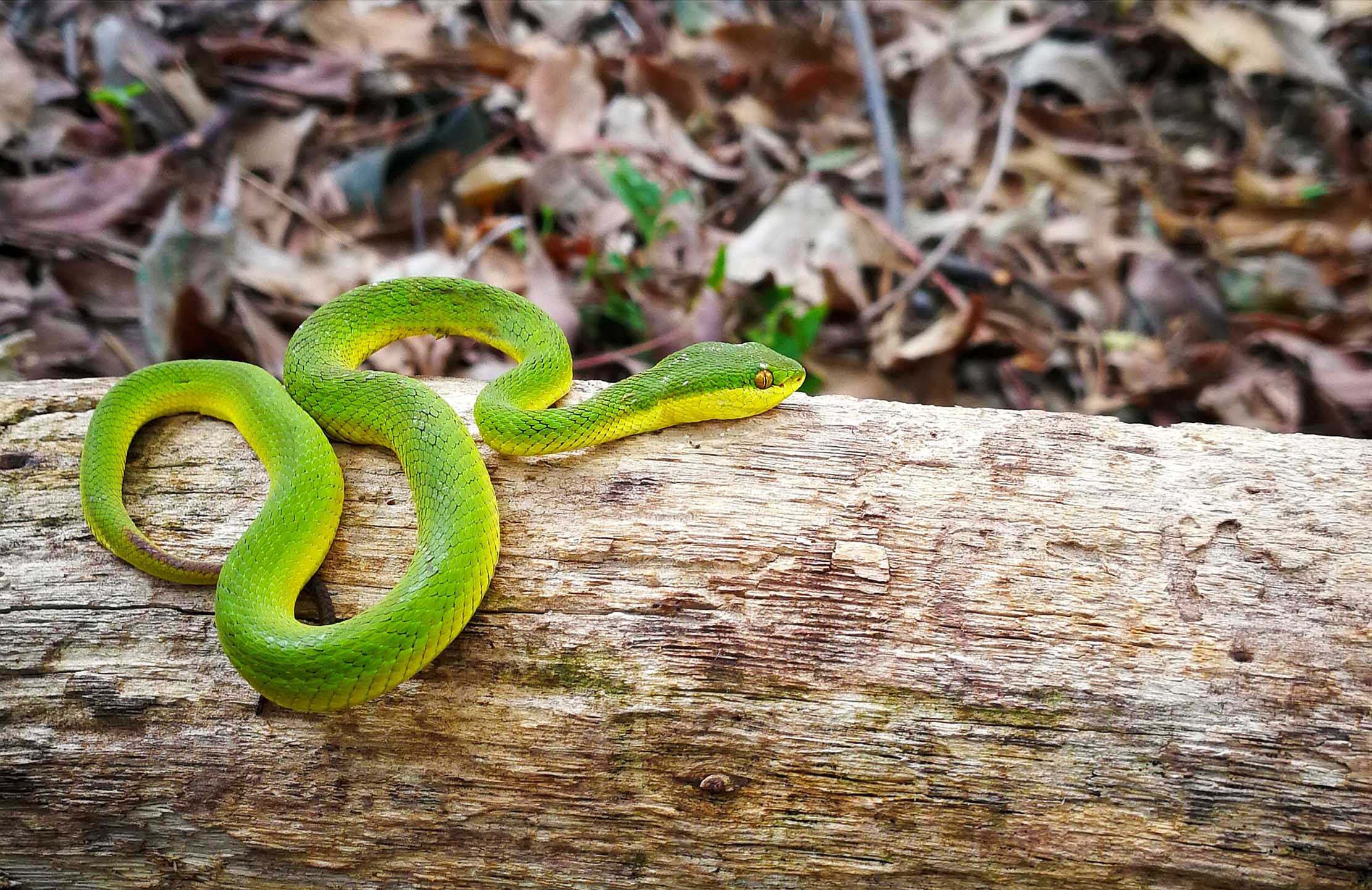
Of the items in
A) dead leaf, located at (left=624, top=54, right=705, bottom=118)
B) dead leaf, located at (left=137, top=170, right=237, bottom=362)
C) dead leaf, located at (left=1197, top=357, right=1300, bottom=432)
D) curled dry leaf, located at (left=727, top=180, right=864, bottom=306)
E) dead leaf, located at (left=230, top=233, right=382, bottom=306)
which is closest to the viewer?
dead leaf, located at (left=137, top=170, right=237, bottom=362)

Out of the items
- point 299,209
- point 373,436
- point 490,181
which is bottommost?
point 373,436

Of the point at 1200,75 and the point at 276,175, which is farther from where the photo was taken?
the point at 1200,75

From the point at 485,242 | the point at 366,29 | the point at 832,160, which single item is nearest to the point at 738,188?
the point at 832,160

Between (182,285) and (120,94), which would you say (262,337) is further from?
(120,94)

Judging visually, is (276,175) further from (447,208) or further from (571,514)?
(571,514)

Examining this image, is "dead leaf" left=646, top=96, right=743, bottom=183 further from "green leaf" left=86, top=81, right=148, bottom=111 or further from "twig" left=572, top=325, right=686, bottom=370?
"green leaf" left=86, top=81, right=148, bottom=111

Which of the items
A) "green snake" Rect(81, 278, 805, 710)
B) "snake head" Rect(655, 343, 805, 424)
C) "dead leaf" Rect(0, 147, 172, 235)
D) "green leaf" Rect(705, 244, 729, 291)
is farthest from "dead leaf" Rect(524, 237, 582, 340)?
"dead leaf" Rect(0, 147, 172, 235)

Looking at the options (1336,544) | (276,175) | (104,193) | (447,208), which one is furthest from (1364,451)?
(104,193)
